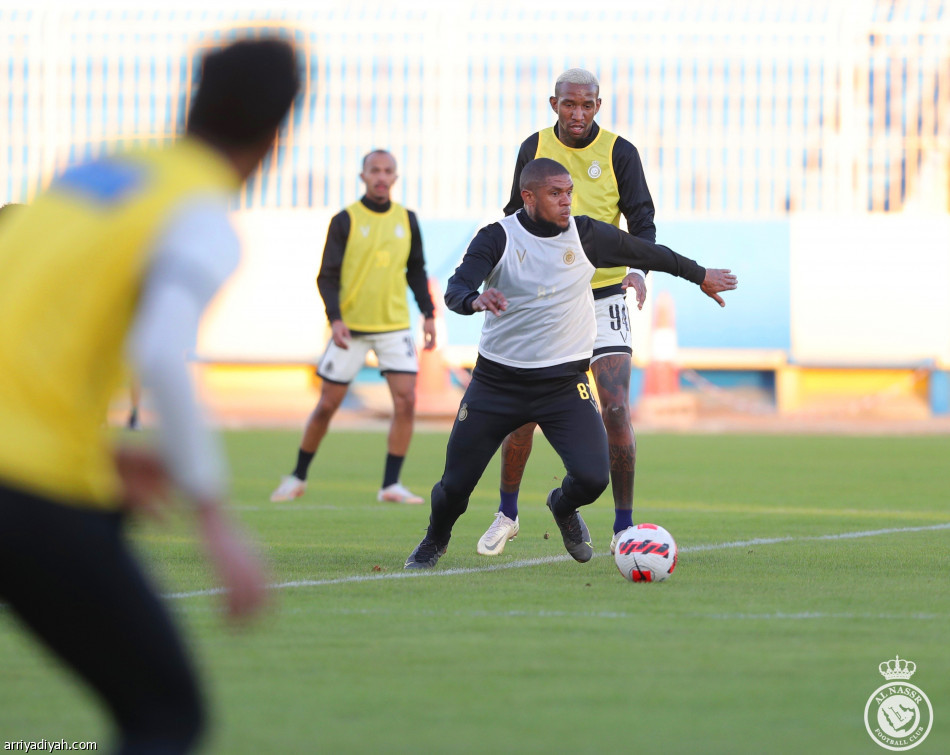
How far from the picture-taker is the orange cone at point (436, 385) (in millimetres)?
23469

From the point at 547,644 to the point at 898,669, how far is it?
43.0 inches

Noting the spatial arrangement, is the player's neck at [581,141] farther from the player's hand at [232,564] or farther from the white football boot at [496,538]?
the player's hand at [232,564]

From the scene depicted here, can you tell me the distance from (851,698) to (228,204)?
2392mm

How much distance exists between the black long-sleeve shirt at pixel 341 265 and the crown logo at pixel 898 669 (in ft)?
21.4

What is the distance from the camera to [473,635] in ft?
16.8

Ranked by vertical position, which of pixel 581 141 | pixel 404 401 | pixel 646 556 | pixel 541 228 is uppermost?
pixel 581 141

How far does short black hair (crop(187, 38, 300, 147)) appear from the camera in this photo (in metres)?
2.79

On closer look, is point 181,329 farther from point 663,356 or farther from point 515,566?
point 663,356

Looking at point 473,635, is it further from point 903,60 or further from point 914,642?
point 903,60

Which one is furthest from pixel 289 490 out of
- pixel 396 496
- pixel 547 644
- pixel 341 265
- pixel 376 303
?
pixel 547 644

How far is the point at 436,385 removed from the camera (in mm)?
24031

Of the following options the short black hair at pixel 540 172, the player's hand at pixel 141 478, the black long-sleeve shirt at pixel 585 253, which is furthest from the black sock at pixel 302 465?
the player's hand at pixel 141 478

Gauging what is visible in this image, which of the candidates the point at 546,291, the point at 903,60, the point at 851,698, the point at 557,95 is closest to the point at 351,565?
the point at 546,291

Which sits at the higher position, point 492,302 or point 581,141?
point 581,141
